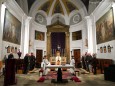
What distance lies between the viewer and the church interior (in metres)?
9.61

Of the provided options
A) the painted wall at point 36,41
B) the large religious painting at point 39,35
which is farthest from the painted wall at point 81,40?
the large religious painting at point 39,35

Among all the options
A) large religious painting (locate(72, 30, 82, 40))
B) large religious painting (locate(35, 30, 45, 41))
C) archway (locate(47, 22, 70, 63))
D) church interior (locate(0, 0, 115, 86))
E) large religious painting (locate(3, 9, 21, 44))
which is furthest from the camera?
archway (locate(47, 22, 70, 63))

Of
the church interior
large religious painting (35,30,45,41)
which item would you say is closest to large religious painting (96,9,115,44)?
the church interior

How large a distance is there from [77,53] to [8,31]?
10.3 meters

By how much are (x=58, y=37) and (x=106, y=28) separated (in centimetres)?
925

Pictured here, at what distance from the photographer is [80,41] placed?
59.1 feet

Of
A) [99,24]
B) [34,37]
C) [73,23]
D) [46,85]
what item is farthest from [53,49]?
[46,85]

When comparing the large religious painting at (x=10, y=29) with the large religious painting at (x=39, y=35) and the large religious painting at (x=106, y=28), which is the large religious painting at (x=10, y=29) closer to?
the large religious painting at (x=39, y=35)

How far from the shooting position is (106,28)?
424 inches

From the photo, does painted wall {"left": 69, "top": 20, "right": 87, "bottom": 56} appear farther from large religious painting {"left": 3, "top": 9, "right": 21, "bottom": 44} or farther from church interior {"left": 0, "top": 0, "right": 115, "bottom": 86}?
large religious painting {"left": 3, "top": 9, "right": 21, "bottom": 44}

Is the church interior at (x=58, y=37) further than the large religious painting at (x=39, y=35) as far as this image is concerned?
No

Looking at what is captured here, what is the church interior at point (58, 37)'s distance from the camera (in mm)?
9606

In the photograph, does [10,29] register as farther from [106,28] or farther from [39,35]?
[39,35]

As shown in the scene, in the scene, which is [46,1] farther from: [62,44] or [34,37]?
[62,44]
